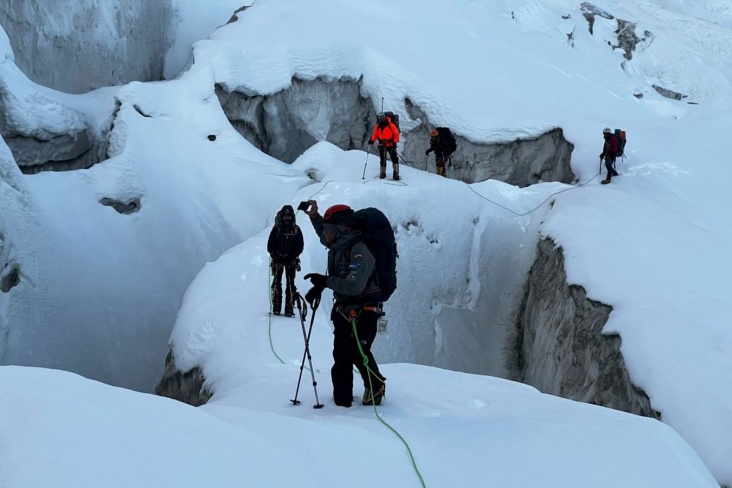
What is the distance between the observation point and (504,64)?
1090 inches

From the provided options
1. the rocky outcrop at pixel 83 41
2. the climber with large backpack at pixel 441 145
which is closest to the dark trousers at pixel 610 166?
the climber with large backpack at pixel 441 145

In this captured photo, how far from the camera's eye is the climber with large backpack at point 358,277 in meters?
6.74

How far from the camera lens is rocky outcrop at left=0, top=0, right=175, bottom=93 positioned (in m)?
20.5

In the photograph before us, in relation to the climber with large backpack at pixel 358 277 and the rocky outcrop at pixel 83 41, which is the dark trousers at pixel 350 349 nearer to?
the climber with large backpack at pixel 358 277

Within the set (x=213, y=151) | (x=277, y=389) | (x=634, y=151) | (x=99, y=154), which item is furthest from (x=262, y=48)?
A: (x=277, y=389)

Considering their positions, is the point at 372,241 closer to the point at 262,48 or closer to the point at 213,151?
the point at 213,151

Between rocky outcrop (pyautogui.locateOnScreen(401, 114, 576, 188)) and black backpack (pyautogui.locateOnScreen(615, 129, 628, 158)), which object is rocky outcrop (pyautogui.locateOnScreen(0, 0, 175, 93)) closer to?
rocky outcrop (pyautogui.locateOnScreen(401, 114, 576, 188))

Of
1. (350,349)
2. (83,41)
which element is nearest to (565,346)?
(350,349)

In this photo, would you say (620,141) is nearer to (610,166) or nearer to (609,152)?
(609,152)

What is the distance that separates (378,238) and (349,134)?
20369mm

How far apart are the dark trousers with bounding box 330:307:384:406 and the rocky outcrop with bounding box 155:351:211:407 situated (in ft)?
11.7

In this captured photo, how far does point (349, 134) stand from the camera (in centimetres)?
2681

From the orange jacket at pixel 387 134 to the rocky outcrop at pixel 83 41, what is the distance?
1063cm

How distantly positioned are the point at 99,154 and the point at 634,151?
15605 millimetres
